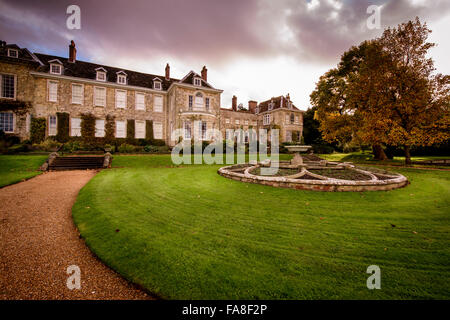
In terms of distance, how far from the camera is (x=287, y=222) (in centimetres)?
416

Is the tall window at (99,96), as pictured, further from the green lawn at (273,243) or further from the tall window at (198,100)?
the green lawn at (273,243)

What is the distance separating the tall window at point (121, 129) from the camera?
925 inches

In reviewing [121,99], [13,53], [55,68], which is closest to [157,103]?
[121,99]

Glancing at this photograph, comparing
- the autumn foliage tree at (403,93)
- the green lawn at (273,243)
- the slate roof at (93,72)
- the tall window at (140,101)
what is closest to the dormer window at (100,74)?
the slate roof at (93,72)

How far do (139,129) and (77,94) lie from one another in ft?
24.4

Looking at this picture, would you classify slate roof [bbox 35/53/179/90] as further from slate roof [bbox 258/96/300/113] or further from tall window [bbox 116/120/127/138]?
slate roof [bbox 258/96/300/113]

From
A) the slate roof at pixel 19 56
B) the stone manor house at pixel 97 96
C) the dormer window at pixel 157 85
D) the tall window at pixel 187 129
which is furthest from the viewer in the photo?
the dormer window at pixel 157 85

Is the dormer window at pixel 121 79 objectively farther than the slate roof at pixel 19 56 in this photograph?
Yes

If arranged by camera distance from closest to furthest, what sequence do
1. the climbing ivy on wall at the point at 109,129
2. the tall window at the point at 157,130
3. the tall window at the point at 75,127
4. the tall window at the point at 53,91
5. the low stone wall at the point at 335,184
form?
the low stone wall at the point at 335,184 → the tall window at the point at 53,91 → the tall window at the point at 75,127 → the climbing ivy on wall at the point at 109,129 → the tall window at the point at 157,130

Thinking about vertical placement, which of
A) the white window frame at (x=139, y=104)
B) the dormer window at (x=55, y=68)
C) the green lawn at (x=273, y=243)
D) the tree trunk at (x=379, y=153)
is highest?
the dormer window at (x=55, y=68)

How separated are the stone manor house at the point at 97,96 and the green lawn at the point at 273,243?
2010cm

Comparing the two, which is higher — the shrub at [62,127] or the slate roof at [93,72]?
the slate roof at [93,72]

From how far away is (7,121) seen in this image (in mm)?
18719

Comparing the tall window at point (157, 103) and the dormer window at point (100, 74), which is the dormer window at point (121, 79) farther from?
the tall window at point (157, 103)
